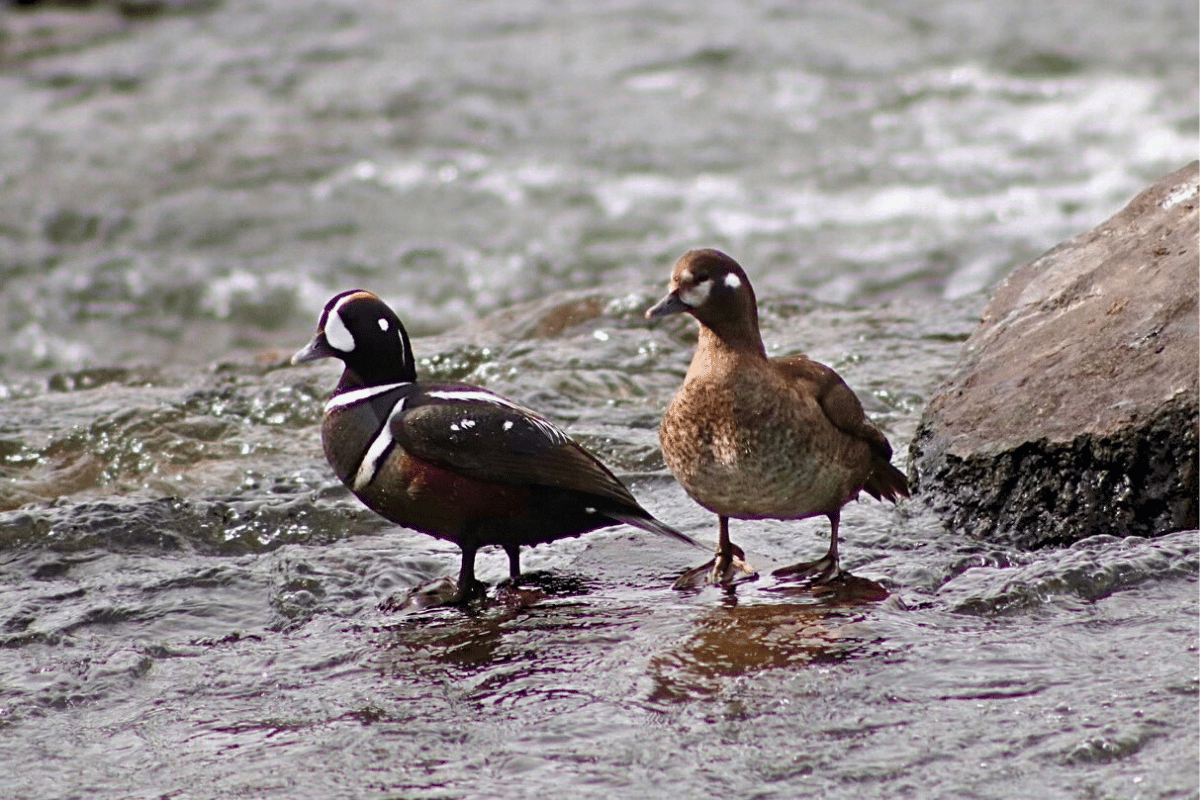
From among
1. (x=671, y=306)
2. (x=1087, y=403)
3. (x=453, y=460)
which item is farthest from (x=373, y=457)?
(x=1087, y=403)

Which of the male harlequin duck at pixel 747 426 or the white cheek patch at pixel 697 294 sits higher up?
the white cheek patch at pixel 697 294

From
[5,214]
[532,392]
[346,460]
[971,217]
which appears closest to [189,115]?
[5,214]

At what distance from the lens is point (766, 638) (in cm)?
434

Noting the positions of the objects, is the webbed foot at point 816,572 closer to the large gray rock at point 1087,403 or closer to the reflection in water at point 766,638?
the reflection in water at point 766,638

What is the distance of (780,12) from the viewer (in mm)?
17969

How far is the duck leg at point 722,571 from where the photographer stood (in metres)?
4.92

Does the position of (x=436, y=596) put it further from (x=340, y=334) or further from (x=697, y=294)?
(x=697, y=294)

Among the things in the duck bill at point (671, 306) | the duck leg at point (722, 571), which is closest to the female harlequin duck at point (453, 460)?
the duck leg at point (722, 571)

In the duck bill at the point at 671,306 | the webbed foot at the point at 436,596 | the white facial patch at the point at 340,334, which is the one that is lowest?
the webbed foot at the point at 436,596

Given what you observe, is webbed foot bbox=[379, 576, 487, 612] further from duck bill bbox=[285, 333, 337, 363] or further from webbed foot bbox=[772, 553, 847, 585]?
webbed foot bbox=[772, 553, 847, 585]

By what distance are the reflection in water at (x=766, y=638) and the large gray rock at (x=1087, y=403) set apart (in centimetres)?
72

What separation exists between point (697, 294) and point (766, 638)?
3.56ft

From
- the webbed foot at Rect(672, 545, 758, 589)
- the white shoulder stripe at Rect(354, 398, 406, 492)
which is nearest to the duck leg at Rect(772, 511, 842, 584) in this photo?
the webbed foot at Rect(672, 545, 758, 589)

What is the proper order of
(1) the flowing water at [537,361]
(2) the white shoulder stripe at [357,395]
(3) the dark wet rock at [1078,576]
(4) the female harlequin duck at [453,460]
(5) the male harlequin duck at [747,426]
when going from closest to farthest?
(1) the flowing water at [537,361] → (3) the dark wet rock at [1078,576] → (5) the male harlequin duck at [747,426] → (4) the female harlequin duck at [453,460] → (2) the white shoulder stripe at [357,395]
